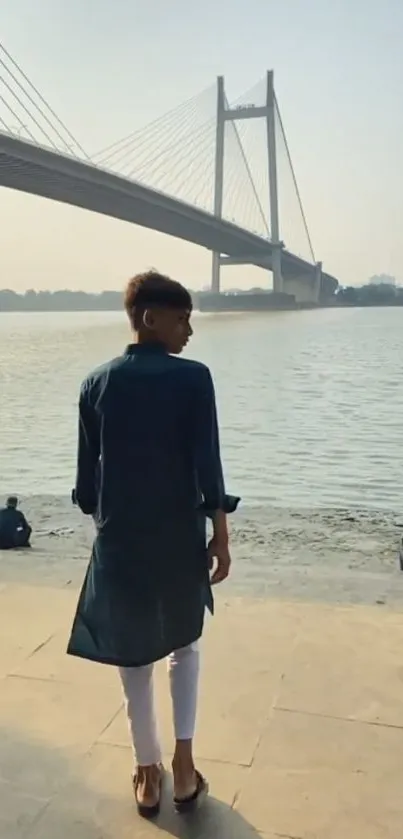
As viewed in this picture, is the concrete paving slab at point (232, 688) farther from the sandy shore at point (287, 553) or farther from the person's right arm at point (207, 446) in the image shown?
the person's right arm at point (207, 446)

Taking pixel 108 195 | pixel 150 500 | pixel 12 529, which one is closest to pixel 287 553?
pixel 12 529

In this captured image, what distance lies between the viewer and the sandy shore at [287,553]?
121 inches

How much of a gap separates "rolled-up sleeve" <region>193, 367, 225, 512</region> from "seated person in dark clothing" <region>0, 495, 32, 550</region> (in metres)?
2.34

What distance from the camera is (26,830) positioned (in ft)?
5.24

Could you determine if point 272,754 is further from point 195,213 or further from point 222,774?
point 195,213

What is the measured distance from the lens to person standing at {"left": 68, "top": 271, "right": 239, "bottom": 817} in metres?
1.55

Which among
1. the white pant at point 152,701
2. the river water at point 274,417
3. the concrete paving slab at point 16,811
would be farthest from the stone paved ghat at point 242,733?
the river water at point 274,417

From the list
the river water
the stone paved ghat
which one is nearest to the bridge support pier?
the river water

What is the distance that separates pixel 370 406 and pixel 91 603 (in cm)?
1260

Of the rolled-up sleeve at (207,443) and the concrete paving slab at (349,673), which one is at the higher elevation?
the rolled-up sleeve at (207,443)

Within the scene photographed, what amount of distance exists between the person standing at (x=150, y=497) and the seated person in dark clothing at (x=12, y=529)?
7.23ft

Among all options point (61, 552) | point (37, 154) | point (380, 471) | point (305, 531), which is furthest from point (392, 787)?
point (37, 154)

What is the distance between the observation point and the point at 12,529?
3.80 meters

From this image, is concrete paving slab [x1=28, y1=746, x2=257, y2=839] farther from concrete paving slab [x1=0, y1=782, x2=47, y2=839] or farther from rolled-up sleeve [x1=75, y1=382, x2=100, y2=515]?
rolled-up sleeve [x1=75, y1=382, x2=100, y2=515]
